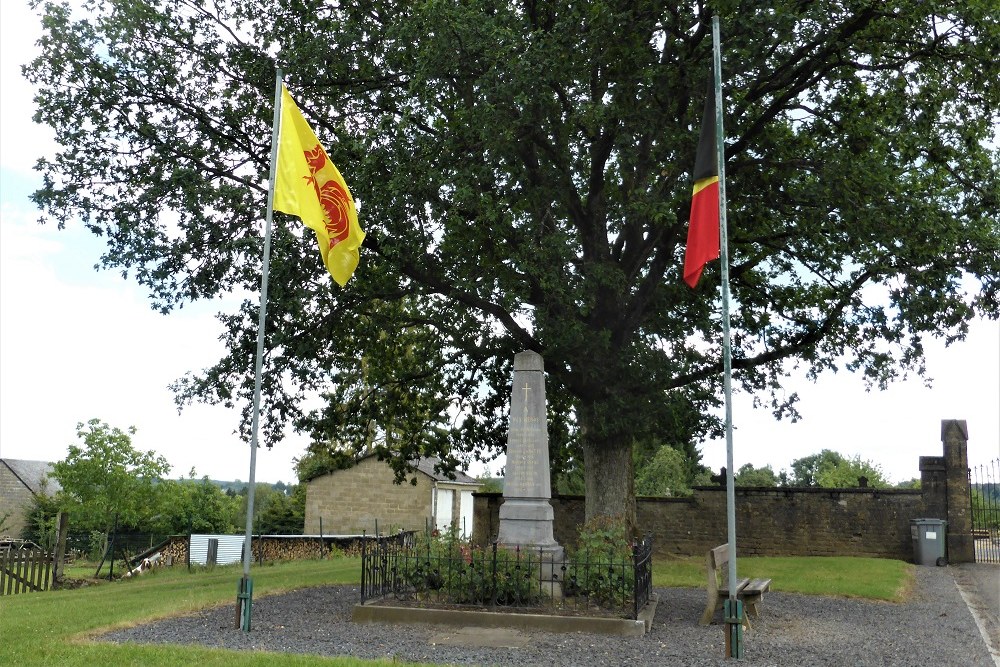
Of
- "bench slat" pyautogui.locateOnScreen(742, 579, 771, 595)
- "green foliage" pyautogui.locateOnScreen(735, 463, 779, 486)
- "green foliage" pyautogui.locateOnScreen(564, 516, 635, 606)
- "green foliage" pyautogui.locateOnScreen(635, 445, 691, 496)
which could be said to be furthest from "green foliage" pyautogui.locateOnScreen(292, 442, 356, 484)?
"green foliage" pyautogui.locateOnScreen(735, 463, 779, 486)

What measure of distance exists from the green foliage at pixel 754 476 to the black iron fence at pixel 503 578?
6053 centimetres

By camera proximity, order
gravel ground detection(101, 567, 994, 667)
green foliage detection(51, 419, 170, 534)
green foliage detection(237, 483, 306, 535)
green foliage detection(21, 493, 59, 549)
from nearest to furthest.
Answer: gravel ground detection(101, 567, 994, 667)
green foliage detection(51, 419, 170, 534)
green foliage detection(237, 483, 306, 535)
green foliage detection(21, 493, 59, 549)

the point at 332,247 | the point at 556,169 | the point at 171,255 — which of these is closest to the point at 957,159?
the point at 556,169

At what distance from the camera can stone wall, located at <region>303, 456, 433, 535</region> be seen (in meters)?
38.7

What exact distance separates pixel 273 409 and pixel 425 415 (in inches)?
167

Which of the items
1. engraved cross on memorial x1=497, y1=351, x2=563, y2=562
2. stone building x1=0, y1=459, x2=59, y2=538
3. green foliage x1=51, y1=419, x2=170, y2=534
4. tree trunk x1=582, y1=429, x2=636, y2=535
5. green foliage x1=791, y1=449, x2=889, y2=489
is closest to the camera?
engraved cross on memorial x1=497, y1=351, x2=563, y2=562

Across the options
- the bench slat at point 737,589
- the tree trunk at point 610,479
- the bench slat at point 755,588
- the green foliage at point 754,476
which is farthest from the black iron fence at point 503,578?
the green foliage at point 754,476

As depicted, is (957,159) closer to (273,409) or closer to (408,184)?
(408,184)

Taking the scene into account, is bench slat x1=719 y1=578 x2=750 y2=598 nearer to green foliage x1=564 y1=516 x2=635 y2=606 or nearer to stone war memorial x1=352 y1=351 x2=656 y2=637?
stone war memorial x1=352 y1=351 x2=656 y2=637

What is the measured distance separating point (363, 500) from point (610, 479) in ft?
78.7

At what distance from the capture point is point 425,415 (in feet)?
69.6

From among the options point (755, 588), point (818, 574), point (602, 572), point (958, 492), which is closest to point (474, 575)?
point (602, 572)

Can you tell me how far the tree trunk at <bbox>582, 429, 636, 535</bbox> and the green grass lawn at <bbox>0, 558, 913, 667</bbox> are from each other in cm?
171

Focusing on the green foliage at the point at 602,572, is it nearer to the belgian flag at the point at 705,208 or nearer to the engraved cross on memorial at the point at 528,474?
the engraved cross on memorial at the point at 528,474
